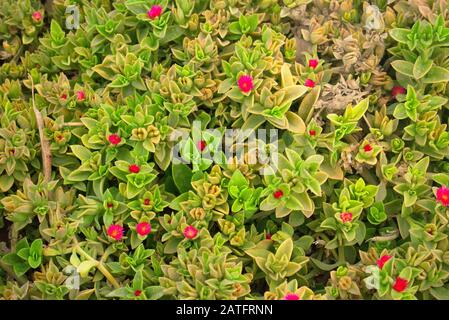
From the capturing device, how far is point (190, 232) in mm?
2090

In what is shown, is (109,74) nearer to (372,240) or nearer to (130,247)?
(130,247)

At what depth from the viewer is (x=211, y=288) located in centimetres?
198

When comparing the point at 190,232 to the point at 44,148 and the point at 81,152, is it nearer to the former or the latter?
the point at 81,152

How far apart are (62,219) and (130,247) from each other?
0.25 meters

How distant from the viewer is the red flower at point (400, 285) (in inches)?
76.7

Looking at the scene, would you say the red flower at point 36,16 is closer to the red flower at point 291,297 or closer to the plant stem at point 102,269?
the plant stem at point 102,269

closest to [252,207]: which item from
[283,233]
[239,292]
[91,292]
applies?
[283,233]

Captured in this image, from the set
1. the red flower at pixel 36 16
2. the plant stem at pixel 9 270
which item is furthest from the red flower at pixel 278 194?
the red flower at pixel 36 16

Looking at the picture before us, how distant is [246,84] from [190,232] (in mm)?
557

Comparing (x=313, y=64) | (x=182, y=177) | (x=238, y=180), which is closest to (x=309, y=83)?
(x=313, y=64)

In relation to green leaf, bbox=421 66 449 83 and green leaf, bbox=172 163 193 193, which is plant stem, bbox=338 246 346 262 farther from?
green leaf, bbox=421 66 449 83

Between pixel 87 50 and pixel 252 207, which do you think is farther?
pixel 87 50
